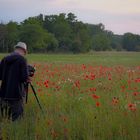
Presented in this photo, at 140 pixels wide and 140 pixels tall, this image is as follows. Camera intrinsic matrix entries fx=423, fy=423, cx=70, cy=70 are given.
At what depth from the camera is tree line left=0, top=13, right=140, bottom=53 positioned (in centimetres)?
9581

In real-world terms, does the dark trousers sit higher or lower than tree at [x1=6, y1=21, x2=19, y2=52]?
lower

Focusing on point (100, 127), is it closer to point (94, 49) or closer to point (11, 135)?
point (11, 135)

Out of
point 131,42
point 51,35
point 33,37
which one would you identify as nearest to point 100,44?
point 131,42

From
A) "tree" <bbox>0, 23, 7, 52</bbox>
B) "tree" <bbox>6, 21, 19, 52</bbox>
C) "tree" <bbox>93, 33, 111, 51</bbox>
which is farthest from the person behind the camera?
"tree" <bbox>93, 33, 111, 51</bbox>

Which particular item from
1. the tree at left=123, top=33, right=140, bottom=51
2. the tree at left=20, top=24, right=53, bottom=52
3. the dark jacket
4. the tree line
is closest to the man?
the dark jacket

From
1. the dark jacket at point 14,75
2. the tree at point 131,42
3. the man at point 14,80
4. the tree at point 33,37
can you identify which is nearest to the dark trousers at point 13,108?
the man at point 14,80

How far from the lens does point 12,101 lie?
26.1ft

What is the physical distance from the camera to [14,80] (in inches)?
310

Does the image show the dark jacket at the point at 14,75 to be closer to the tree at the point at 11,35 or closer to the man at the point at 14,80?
the man at the point at 14,80

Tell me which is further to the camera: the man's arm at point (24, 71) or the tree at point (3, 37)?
the tree at point (3, 37)

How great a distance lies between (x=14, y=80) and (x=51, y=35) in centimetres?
9790

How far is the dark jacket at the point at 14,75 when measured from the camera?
7781 millimetres

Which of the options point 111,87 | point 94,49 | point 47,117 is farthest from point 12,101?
point 94,49

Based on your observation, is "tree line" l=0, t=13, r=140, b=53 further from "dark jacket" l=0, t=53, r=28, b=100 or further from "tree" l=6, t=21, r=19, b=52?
"dark jacket" l=0, t=53, r=28, b=100
